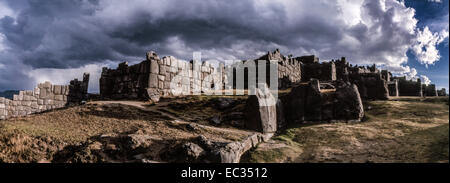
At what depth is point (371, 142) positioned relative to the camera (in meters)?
7.18

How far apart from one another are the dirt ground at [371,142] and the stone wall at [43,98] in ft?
65.7

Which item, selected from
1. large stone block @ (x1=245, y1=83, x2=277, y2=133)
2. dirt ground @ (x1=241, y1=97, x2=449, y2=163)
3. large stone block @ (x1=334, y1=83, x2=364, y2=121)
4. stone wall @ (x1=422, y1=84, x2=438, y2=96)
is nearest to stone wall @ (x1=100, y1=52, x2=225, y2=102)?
large stone block @ (x1=245, y1=83, x2=277, y2=133)

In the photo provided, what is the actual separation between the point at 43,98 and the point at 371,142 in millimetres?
23326

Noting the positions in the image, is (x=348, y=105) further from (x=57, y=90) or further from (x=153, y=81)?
(x=57, y=90)

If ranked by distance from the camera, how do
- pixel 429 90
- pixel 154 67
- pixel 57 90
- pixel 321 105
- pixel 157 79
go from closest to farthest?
pixel 321 105, pixel 154 67, pixel 157 79, pixel 57 90, pixel 429 90

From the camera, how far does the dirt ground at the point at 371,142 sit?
533cm

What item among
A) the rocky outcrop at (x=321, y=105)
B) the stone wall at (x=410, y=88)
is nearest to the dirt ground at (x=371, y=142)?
the rocky outcrop at (x=321, y=105)

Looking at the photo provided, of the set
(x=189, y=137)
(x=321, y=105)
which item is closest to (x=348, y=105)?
(x=321, y=105)
